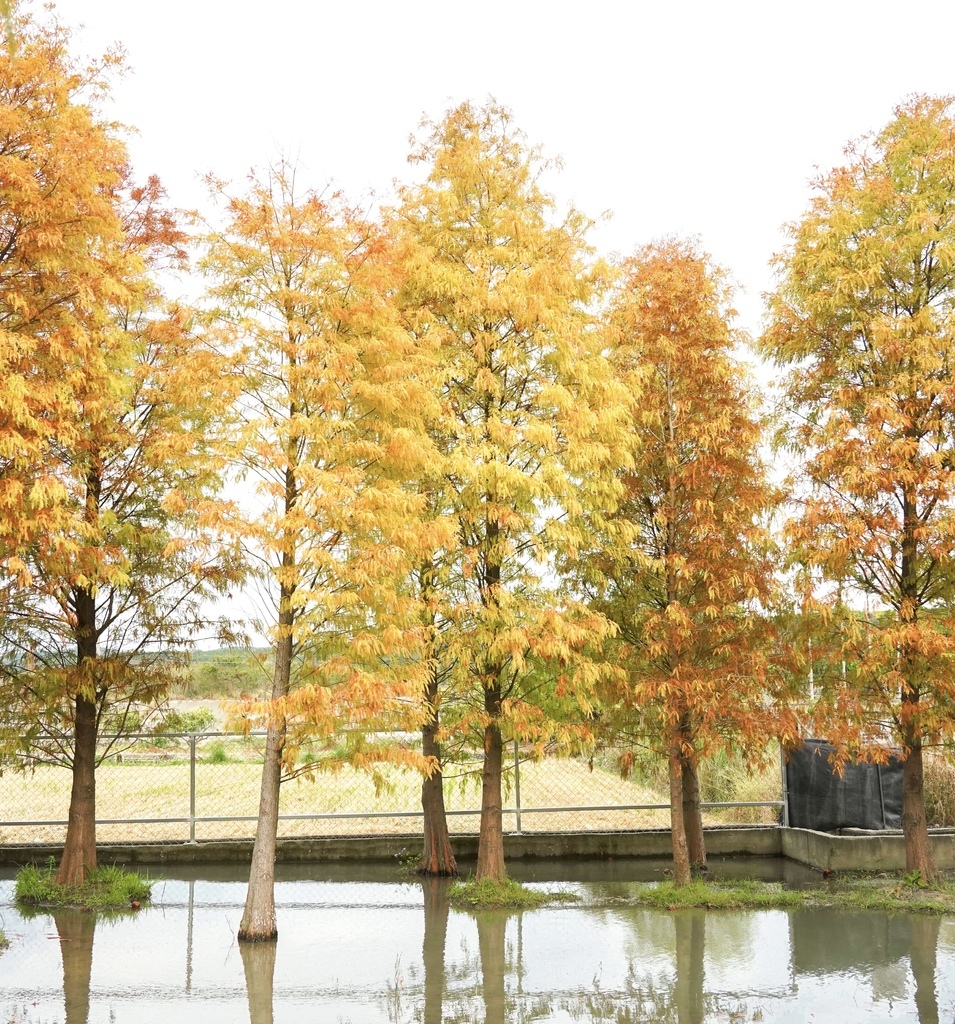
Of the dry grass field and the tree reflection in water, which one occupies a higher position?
the dry grass field

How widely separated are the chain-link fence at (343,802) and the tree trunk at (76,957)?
2.85m

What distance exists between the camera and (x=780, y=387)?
12.7m

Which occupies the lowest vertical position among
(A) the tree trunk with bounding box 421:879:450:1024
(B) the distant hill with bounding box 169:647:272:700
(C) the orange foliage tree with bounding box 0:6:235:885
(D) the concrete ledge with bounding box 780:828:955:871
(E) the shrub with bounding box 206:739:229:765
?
(A) the tree trunk with bounding box 421:879:450:1024

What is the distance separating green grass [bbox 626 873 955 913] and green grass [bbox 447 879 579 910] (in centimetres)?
98

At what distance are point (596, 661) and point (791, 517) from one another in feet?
9.24

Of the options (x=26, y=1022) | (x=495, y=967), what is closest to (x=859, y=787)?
(x=495, y=967)

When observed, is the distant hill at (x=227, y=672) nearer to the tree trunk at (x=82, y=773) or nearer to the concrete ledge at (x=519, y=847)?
the tree trunk at (x=82, y=773)

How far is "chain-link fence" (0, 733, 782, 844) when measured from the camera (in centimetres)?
1431

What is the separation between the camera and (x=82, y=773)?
11.8 m

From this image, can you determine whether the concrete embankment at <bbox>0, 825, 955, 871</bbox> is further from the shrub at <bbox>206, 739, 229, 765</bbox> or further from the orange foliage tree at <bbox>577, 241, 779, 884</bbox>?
the shrub at <bbox>206, 739, 229, 765</bbox>

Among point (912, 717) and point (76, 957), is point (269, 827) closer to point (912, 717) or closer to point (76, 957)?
point (76, 957)

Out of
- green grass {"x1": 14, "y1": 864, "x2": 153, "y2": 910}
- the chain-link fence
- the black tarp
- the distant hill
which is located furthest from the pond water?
the black tarp

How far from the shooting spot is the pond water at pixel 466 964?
23.9 feet

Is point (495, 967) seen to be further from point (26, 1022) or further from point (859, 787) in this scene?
point (859, 787)
